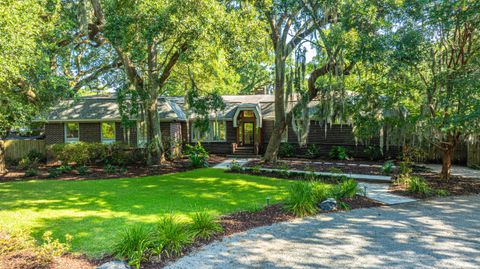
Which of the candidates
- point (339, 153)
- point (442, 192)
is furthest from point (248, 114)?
Answer: point (442, 192)

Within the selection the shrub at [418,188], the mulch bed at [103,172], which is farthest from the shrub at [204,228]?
the mulch bed at [103,172]

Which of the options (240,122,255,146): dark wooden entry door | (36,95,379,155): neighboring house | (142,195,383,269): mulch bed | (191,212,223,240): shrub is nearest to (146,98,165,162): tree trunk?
(36,95,379,155): neighboring house

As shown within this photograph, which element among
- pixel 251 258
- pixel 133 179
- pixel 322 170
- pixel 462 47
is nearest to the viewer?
pixel 251 258

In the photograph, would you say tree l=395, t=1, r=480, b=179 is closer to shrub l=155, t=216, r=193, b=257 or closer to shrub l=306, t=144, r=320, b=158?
shrub l=155, t=216, r=193, b=257

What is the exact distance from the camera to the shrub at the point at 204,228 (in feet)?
17.4

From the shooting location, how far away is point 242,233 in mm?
5641

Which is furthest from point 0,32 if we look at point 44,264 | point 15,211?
point 44,264

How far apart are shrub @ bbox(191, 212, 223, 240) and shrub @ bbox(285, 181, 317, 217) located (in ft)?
6.80

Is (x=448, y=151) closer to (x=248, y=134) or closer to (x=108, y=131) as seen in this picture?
(x=248, y=134)

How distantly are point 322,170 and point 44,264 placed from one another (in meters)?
10.1

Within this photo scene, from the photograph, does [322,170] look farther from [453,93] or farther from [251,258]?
[251,258]

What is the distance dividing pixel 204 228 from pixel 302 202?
2636mm

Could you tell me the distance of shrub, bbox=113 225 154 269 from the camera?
4324 mm

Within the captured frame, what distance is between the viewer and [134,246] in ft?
14.7
